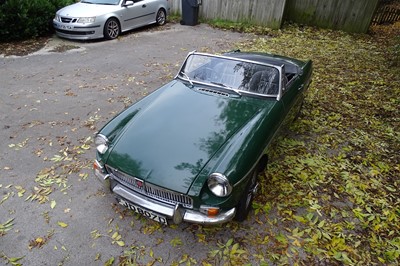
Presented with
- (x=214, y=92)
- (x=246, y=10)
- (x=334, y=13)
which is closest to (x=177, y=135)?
(x=214, y=92)

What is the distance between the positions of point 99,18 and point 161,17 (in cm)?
321

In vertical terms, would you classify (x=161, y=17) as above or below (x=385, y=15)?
below

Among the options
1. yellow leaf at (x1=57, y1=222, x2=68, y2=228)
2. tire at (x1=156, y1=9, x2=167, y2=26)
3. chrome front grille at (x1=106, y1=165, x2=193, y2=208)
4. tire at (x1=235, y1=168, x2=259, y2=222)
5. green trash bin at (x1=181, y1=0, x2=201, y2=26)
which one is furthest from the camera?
green trash bin at (x1=181, y1=0, x2=201, y2=26)

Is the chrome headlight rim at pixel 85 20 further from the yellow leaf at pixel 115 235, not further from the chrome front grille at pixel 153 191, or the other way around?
the yellow leaf at pixel 115 235

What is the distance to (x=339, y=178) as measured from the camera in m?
4.08

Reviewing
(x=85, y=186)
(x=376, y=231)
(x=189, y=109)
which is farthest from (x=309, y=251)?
(x=85, y=186)

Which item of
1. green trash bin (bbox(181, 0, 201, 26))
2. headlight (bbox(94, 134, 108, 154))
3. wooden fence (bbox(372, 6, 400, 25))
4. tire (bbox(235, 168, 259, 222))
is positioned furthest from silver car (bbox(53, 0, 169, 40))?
wooden fence (bbox(372, 6, 400, 25))

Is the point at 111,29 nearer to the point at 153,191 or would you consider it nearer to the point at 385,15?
the point at 153,191

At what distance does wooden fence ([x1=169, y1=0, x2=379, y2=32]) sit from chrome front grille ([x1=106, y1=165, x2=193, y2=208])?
1050cm

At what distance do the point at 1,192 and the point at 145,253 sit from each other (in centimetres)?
213

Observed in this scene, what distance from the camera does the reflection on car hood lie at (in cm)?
891

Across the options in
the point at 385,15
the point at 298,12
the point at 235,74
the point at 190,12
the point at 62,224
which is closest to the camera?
the point at 62,224

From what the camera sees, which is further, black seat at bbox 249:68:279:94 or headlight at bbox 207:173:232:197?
black seat at bbox 249:68:279:94

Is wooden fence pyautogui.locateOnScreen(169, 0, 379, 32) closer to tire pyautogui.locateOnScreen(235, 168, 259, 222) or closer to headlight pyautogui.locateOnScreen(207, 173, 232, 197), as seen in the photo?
tire pyautogui.locateOnScreen(235, 168, 259, 222)
